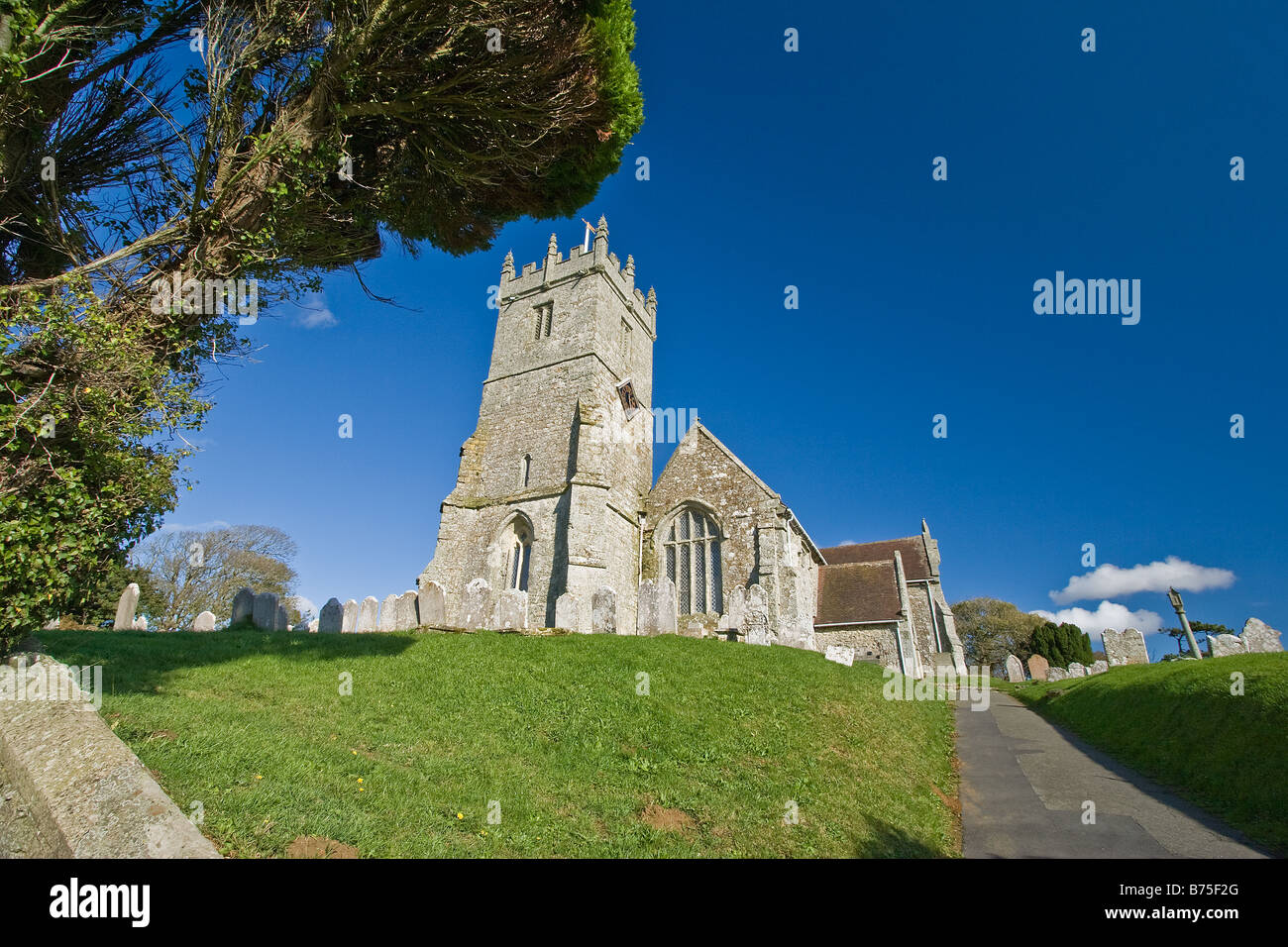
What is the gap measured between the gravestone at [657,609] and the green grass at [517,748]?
3.25 metres

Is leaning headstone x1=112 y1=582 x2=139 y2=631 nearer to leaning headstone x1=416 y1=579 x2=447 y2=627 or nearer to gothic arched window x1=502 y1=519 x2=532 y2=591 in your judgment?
leaning headstone x1=416 y1=579 x2=447 y2=627

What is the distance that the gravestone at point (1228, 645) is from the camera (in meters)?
14.9

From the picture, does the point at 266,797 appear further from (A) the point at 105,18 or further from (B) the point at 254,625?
(B) the point at 254,625

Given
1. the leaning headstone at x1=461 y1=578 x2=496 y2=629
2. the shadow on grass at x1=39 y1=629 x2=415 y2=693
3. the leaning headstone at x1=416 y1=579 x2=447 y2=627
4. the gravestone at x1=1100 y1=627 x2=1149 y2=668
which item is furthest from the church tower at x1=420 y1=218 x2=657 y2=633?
the gravestone at x1=1100 y1=627 x2=1149 y2=668

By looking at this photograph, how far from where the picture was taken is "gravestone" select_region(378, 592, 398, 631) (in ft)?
48.9

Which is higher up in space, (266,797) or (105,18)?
(105,18)

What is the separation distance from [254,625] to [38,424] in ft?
35.9

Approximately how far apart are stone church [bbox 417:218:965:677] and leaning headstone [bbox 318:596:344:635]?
3.12 m

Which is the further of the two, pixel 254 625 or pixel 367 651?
pixel 254 625

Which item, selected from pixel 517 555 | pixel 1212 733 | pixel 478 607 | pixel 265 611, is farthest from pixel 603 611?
pixel 1212 733

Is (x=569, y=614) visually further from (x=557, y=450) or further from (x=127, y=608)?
(x=127, y=608)
